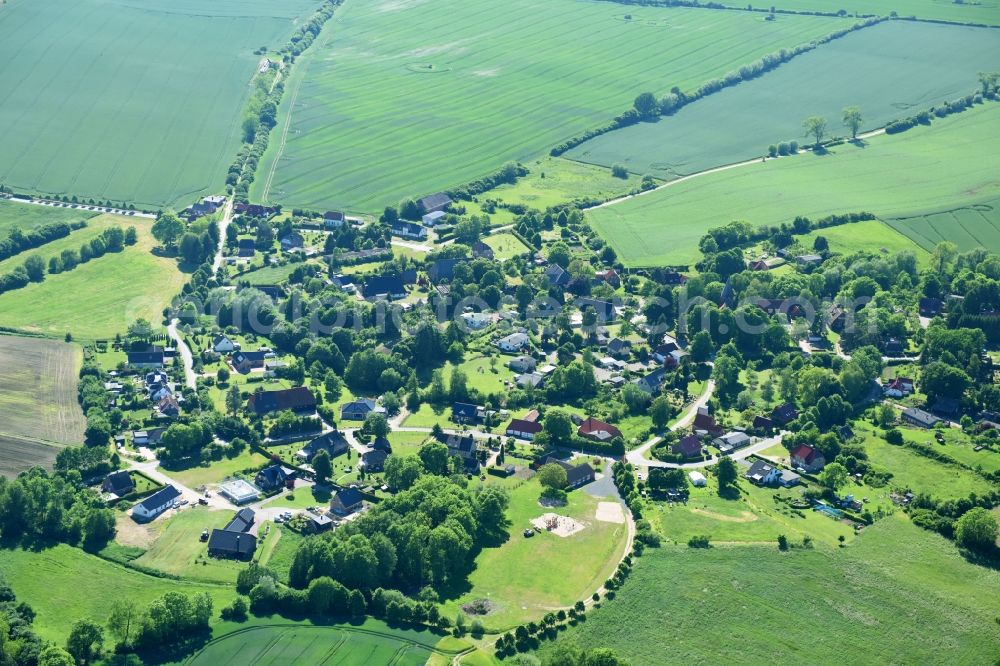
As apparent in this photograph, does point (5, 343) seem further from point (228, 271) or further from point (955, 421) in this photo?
point (955, 421)

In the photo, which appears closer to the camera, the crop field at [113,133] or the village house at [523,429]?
the village house at [523,429]

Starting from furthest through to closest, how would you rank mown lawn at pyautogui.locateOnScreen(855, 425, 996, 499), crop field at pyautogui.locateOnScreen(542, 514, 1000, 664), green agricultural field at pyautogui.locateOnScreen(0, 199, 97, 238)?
green agricultural field at pyautogui.locateOnScreen(0, 199, 97, 238) < mown lawn at pyautogui.locateOnScreen(855, 425, 996, 499) < crop field at pyautogui.locateOnScreen(542, 514, 1000, 664)

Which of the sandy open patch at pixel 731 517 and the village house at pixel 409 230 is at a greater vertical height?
the village house at pixel 409 230

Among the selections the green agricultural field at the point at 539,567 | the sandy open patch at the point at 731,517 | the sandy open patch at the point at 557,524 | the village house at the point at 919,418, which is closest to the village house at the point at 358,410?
the green agricultural field at the point at 539,567

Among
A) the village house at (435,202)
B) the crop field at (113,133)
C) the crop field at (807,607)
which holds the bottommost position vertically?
the crop field at (807,607)

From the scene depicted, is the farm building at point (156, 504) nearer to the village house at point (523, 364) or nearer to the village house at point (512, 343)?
the village house at point (523, 364)

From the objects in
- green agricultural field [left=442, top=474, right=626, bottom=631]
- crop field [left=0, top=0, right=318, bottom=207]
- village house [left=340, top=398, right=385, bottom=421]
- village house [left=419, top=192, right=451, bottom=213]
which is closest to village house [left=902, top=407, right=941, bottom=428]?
green agricultural field [left=442, top=474, right=626, bottom=631]

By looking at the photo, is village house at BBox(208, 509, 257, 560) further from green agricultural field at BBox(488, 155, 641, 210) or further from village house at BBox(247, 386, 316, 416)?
green agricultural field at BBox(488, 155, 641, 210)

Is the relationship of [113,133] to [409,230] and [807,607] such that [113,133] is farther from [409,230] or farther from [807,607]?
[807,607]

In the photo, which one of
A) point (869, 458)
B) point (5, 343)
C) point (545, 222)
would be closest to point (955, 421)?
point (869, 458)
